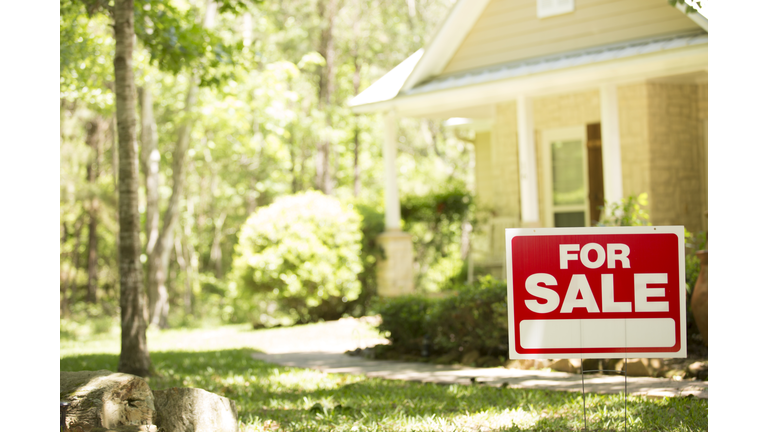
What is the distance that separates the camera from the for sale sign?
3906 millimetres

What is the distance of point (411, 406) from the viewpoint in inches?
206

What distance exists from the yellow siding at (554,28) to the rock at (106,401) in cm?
863

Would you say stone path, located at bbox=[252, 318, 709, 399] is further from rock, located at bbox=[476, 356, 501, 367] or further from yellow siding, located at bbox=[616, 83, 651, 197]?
yellow siding, located at bbox=[616, 83, 651, 197]

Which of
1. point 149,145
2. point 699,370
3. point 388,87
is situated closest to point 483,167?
point 388,87

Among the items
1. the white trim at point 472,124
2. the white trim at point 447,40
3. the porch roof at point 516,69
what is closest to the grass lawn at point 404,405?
the porch roof at point 516,69

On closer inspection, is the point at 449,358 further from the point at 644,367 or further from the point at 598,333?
the point at 598,333

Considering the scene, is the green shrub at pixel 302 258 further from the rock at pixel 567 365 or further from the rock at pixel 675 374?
the rock at pixel 675 374

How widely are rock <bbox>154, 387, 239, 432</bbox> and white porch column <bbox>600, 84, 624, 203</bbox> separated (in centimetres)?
729

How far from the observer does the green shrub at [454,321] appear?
721cm

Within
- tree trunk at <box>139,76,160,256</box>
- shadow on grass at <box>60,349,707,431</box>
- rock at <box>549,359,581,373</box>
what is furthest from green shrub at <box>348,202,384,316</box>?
rock at <box>549,359,581,373</box>

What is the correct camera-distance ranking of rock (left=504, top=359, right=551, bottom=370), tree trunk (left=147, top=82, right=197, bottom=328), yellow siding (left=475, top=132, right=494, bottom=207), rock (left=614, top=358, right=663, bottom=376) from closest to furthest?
rock (left=614, top=358, right=663, bottom=376)
rock (left=504, top=359, right=551, bottom=370)
yellow siding (left=475, top=132, right=494, bottom=207)
tree trunk (left=147, top=82, right=197, bottom=328)

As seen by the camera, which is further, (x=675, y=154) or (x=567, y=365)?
(x=675, y=154)

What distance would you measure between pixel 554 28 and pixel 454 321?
18.5 ft

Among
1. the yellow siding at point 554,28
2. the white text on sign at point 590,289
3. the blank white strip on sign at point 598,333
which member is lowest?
the blank white strip on sign at point 598,333
